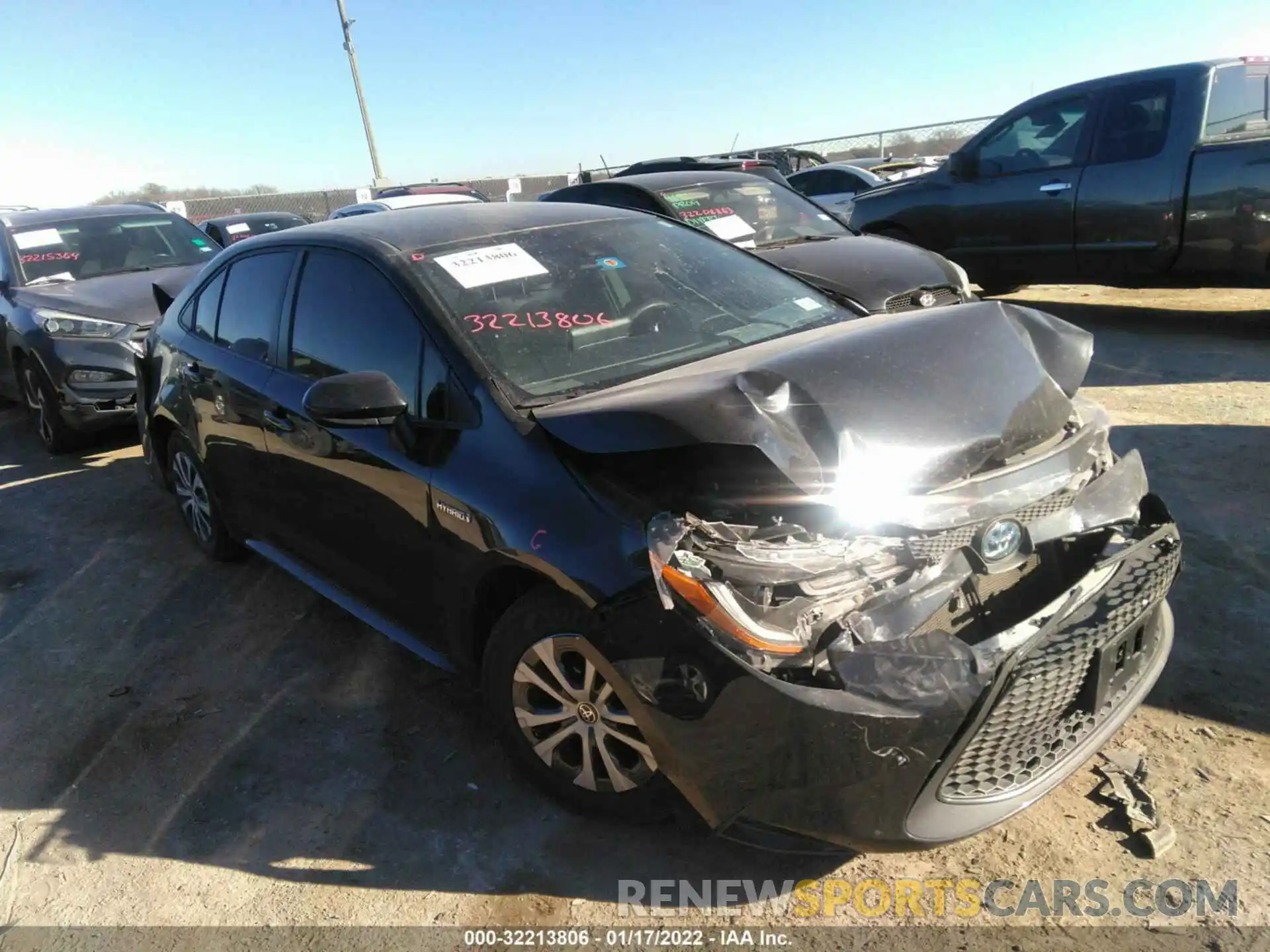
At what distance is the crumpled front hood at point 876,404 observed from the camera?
7.31 ft

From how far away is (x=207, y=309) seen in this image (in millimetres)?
4414

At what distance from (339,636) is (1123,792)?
3025 mm

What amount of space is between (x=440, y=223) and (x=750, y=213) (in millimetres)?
4357

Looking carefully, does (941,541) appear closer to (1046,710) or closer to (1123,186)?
(1046,710)

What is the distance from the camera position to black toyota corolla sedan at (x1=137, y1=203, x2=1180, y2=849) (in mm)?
2066

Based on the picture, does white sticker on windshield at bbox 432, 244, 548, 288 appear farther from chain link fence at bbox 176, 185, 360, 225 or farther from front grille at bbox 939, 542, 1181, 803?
chain link fence at bbox 176, 185, 360, 225

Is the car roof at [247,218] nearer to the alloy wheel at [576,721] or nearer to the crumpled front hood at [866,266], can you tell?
the crumpled front hood at [866,266]

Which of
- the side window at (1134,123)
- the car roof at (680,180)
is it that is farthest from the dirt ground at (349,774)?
the car roof at (680,180)

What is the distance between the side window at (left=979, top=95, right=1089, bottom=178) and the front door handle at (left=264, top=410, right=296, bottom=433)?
708 cm

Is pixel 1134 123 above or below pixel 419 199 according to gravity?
above

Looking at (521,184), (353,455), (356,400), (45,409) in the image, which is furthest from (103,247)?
(521,184)

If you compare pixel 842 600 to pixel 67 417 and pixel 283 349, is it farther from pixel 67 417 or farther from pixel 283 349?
pixel 67 417

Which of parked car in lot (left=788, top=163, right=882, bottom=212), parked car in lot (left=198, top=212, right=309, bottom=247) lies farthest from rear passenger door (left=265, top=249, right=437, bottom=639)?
parked car in lot (left=198, top=212, right=309, bottom=247)

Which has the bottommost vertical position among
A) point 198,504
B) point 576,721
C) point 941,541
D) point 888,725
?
point 198,504
